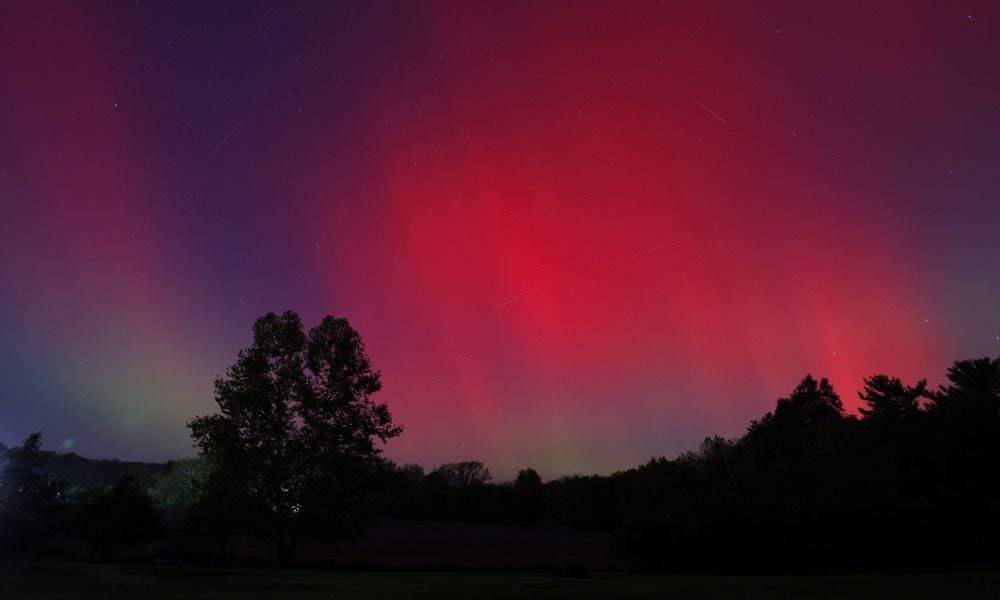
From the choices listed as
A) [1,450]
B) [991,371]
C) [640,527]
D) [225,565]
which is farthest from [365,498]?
[991,371]

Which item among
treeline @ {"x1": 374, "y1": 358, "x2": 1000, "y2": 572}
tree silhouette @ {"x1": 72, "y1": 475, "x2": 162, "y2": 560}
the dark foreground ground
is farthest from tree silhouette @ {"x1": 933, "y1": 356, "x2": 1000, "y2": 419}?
tree silhouette @ {"x1": 72, "y1": 475, "x2": 162, "y2": 560}

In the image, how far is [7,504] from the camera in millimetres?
46688

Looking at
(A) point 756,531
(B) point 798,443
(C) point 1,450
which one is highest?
(B) point 798,443

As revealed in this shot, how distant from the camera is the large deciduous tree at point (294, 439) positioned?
144 ft

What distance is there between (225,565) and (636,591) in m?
26.9

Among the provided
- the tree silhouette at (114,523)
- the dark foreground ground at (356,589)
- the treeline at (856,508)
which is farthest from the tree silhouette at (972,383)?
the tree silhouette at (114,523)

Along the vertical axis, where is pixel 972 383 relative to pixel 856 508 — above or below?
above

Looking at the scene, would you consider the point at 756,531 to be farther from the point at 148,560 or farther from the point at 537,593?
the point at 148,560

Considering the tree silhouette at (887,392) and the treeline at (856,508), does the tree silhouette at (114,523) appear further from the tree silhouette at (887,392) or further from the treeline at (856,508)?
the tree silhouette at (887,392)

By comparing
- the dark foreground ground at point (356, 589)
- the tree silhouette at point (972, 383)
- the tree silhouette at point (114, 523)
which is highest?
the tree silhouette at point (972, 383)

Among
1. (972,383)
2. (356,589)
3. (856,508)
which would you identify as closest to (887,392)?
(972,383)

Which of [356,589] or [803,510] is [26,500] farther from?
[803,510]

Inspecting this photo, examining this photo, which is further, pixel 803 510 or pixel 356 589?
pixel 803 510

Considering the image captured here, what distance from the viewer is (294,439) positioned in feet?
150
